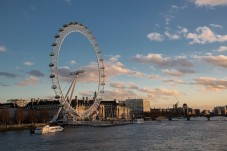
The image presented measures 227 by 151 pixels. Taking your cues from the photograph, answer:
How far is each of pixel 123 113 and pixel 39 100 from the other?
44.6 meters

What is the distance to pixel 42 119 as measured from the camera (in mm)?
103062

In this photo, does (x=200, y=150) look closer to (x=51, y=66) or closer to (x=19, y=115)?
(x=51, y=66)

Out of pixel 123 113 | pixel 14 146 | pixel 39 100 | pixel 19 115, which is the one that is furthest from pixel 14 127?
pixel 123 113

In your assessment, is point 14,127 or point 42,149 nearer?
point 42,149

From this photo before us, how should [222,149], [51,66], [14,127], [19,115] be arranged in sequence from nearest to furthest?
[222,149], [51,66], [14,127], [19,115]

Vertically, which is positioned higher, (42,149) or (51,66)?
(51,66)

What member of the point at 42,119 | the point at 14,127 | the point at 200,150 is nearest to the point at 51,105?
the point at 42,119

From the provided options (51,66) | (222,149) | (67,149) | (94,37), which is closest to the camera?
(222,149)

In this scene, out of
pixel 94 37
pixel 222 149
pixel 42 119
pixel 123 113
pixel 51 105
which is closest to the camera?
pixel 222 149

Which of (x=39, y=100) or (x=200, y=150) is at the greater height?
(x=39, y=100)

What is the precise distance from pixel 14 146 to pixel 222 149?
20676 millimetres

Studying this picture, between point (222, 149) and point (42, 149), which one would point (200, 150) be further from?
point (42, 149)

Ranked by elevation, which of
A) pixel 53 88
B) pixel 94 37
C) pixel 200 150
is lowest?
pixel 200 150

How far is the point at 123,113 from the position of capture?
172m
